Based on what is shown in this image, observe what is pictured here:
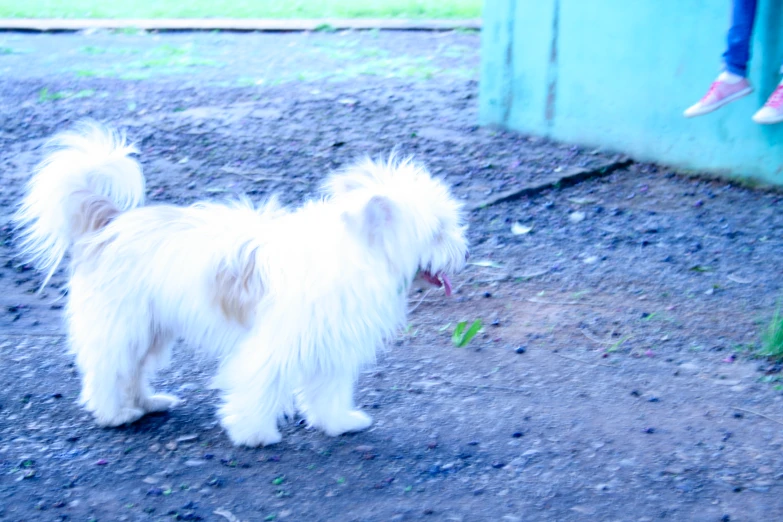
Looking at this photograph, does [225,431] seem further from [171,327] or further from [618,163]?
[618,163]

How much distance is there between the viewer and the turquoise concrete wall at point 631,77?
6.86 m

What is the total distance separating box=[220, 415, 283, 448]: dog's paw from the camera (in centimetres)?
368

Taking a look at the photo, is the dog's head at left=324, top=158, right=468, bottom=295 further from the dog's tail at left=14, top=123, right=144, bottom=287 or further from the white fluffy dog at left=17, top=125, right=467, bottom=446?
the dog's tail at left=14, top=123, right=144, bottom=287

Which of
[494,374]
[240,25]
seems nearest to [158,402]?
[494,374]

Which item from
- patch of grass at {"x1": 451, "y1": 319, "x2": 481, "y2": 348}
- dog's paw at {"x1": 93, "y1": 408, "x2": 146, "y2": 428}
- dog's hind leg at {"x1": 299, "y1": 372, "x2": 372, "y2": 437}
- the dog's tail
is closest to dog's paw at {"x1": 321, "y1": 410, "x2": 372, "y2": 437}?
dog's hind leg at {"x1": 299, "y1": 372, "x2": 372, "y2": 437}

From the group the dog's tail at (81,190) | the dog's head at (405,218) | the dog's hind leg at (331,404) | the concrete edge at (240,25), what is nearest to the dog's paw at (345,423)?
the dog's hind leg at (331,404)

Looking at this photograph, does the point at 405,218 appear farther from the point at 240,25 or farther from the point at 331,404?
the point at 240,25

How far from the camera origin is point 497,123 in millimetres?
8555

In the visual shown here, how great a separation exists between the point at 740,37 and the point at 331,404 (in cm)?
437

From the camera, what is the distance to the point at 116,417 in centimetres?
386

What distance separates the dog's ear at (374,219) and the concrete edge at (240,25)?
37.4ft

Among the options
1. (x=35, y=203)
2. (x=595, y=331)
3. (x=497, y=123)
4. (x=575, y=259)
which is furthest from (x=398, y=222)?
(x=497, y=123)

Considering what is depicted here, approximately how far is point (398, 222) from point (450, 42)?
411 inches

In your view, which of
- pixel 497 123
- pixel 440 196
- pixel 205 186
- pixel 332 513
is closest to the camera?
pixel 332 513
